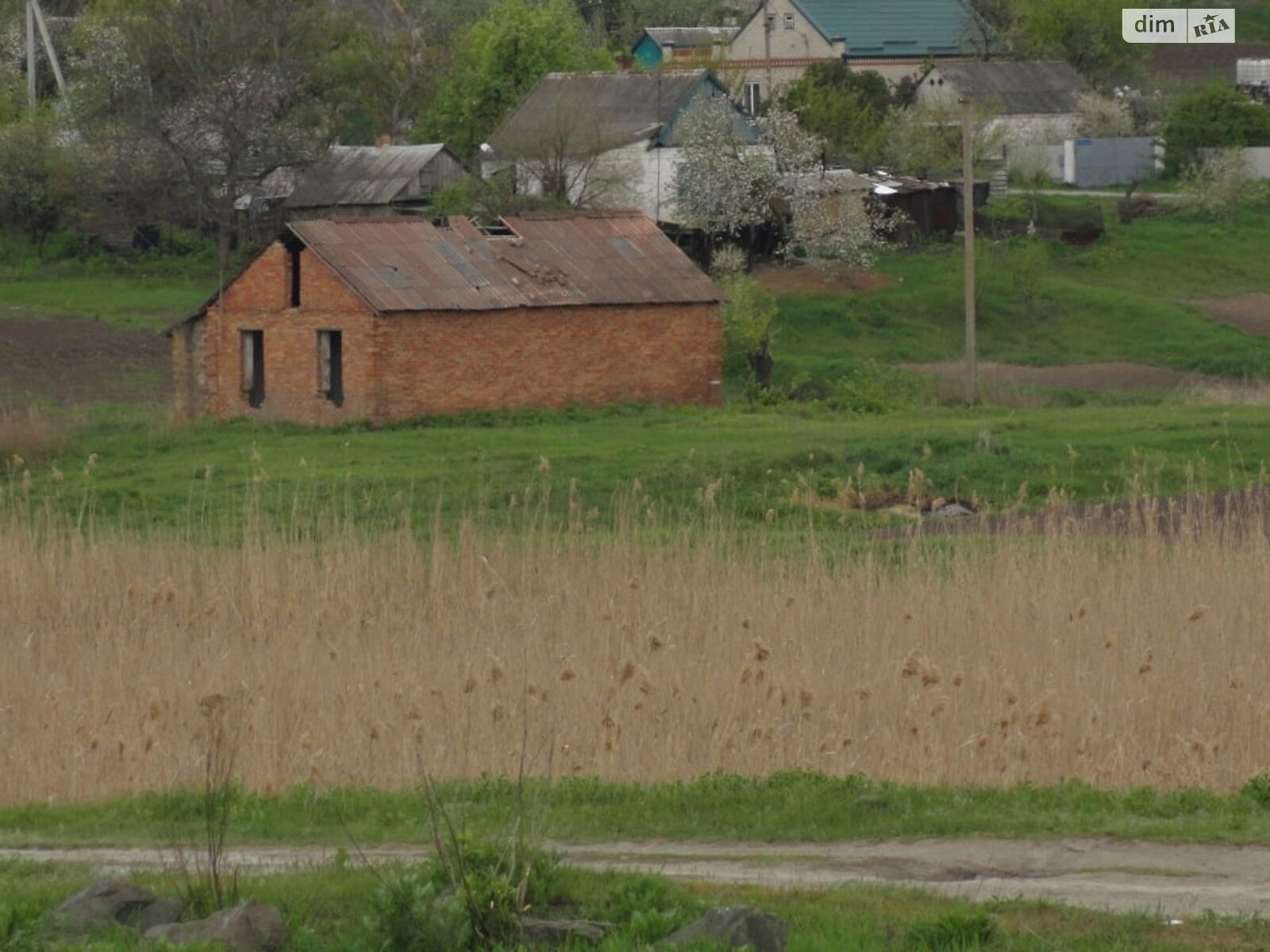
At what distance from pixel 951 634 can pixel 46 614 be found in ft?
23.5

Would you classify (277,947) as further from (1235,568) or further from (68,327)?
(68,327)

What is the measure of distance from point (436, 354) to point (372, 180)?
883 inches

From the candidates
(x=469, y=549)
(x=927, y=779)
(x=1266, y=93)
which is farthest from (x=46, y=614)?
(x=1266, y=93)

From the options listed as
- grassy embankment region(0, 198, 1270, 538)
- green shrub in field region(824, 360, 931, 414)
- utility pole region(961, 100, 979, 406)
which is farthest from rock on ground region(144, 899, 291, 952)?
utility pole region(961, 100, 979, 406)

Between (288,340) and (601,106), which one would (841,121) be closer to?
(601,106)

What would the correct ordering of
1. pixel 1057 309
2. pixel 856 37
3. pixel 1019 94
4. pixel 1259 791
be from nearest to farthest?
pixel 1259 791 → pixel 1057 309 → pixel 1019 94 → pixel 856 37

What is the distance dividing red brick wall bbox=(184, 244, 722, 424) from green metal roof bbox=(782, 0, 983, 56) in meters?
40.8

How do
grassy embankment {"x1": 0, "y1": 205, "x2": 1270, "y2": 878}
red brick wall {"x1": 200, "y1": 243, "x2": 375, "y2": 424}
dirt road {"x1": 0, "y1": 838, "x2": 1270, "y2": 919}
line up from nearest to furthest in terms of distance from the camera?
1. dirt road {"x1": 0, "y1": 838, "x2": 1270, "y2": 919}
2. grassy embankment {"x1": 0, "y1": 205, "x2": 1270, "y2": 878}
3. red brick wall {"x1": 200, "y1": 243, "x2": 375, "y2": 424}

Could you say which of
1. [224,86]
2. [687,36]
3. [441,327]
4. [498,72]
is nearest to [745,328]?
[441,327]

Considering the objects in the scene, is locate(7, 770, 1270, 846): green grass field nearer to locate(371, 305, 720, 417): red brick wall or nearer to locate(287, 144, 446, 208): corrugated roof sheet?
locate(371, 305, 720, 417): red brick wall

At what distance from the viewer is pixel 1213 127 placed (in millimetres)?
62375

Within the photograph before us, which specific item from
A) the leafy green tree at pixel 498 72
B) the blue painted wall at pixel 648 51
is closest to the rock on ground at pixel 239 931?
the leafy green tree at pixel 498 72

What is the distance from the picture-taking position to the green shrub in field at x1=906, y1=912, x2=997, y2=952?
22.4 feet

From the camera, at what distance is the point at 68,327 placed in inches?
1822
